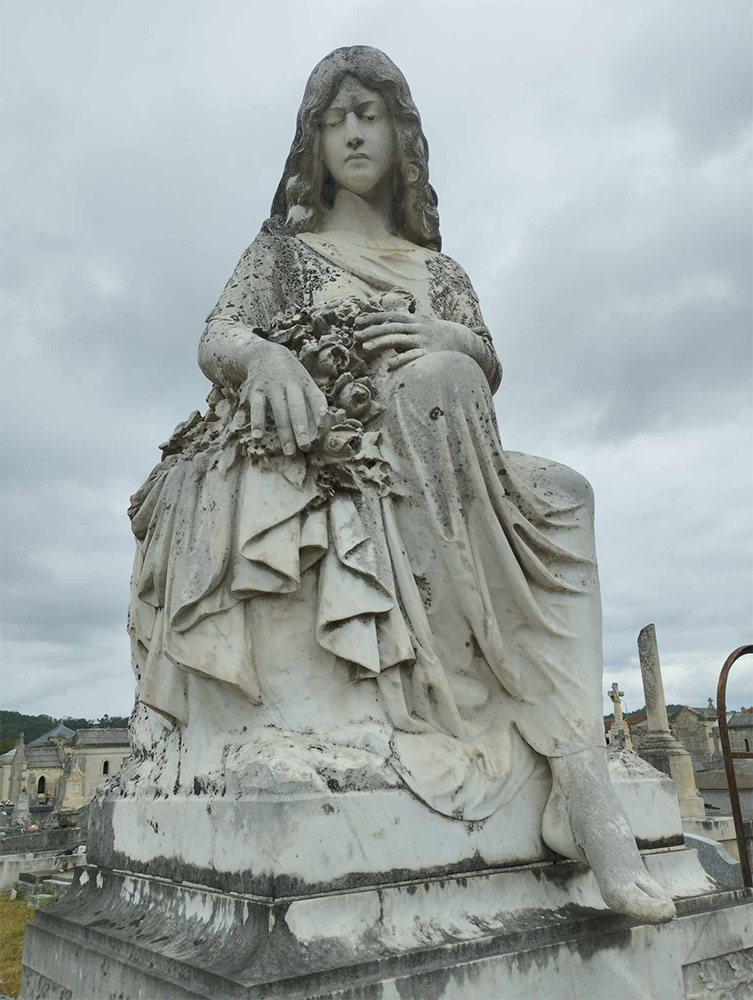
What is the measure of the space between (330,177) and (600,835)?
10.9 ft

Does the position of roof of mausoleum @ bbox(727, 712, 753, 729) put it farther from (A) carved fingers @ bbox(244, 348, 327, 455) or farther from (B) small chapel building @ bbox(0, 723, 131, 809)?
(A) carved fingers @ bbox(244, 348, 327, 455)

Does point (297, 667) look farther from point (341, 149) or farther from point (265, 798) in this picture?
point (341, 149)

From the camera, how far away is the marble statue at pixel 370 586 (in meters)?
2.50

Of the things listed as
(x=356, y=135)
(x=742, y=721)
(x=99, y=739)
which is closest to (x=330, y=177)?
(x=356, y=135)

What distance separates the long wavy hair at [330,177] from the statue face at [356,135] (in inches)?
1.3

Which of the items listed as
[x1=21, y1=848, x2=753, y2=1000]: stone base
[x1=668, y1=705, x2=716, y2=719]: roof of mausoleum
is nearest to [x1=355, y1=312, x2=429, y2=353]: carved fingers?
[x1=21, y1=848, x2=753, y2=1000]: stone base

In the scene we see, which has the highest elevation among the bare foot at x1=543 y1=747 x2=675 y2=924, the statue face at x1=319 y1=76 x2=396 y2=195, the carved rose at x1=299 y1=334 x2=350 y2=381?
the statue face at x1=319 y1=76 x2=396 y2=195

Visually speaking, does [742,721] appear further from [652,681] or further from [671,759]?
[671,759]

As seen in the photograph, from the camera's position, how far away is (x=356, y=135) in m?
3.85

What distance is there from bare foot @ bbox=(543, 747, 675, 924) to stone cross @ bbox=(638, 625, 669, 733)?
1626 centimetres

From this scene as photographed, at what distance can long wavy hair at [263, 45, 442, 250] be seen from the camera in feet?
12.5

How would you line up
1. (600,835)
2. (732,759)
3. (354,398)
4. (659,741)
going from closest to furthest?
(600,835) < (354,398) < (732,759) < (659,741)

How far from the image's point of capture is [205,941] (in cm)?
211

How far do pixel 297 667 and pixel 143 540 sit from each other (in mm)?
1129
